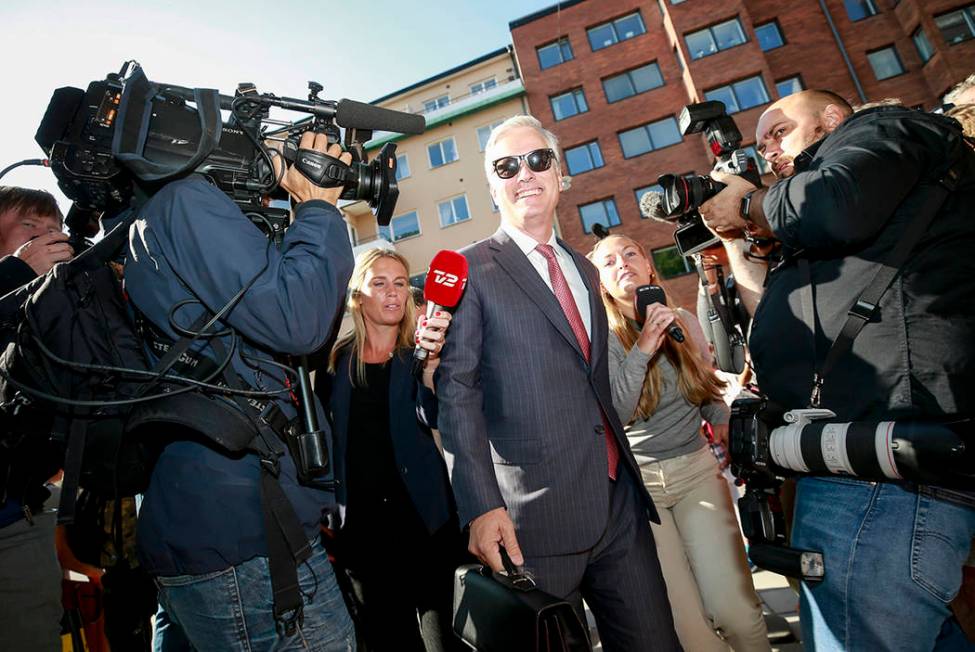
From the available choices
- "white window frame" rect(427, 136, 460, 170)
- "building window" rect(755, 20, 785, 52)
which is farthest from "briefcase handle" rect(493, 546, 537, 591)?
"building window" rect(755, 20, 785, 52)

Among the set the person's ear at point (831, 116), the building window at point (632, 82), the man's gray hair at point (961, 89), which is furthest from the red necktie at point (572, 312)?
the building window at point (632, 82)

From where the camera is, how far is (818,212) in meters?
1.53

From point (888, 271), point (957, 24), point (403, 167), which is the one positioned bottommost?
point (888, 271)

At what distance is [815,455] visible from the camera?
1.43 metres

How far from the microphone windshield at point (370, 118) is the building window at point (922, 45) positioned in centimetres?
2386

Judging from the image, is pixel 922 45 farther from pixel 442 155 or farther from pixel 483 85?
pixel 442 155

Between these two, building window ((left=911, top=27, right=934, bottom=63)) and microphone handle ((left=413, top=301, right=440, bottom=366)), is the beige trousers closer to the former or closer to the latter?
microphone handle ((left=413, top=301, right=440, bottom=366))

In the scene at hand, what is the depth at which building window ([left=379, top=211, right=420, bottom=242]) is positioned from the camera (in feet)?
66.8

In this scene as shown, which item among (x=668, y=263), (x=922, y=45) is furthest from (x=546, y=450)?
(x=922, y=45)

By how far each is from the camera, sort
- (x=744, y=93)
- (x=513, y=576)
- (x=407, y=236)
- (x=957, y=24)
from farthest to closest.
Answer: (x=407, y=236) < (x=744, y=93) < (x=957, y=24) < (x=513, y=576)

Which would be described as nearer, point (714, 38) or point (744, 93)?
point (744, 93)

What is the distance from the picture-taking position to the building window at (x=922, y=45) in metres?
17.4

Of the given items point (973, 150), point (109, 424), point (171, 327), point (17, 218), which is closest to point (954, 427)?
point (973, 150)

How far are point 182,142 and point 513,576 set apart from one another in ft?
5.99
